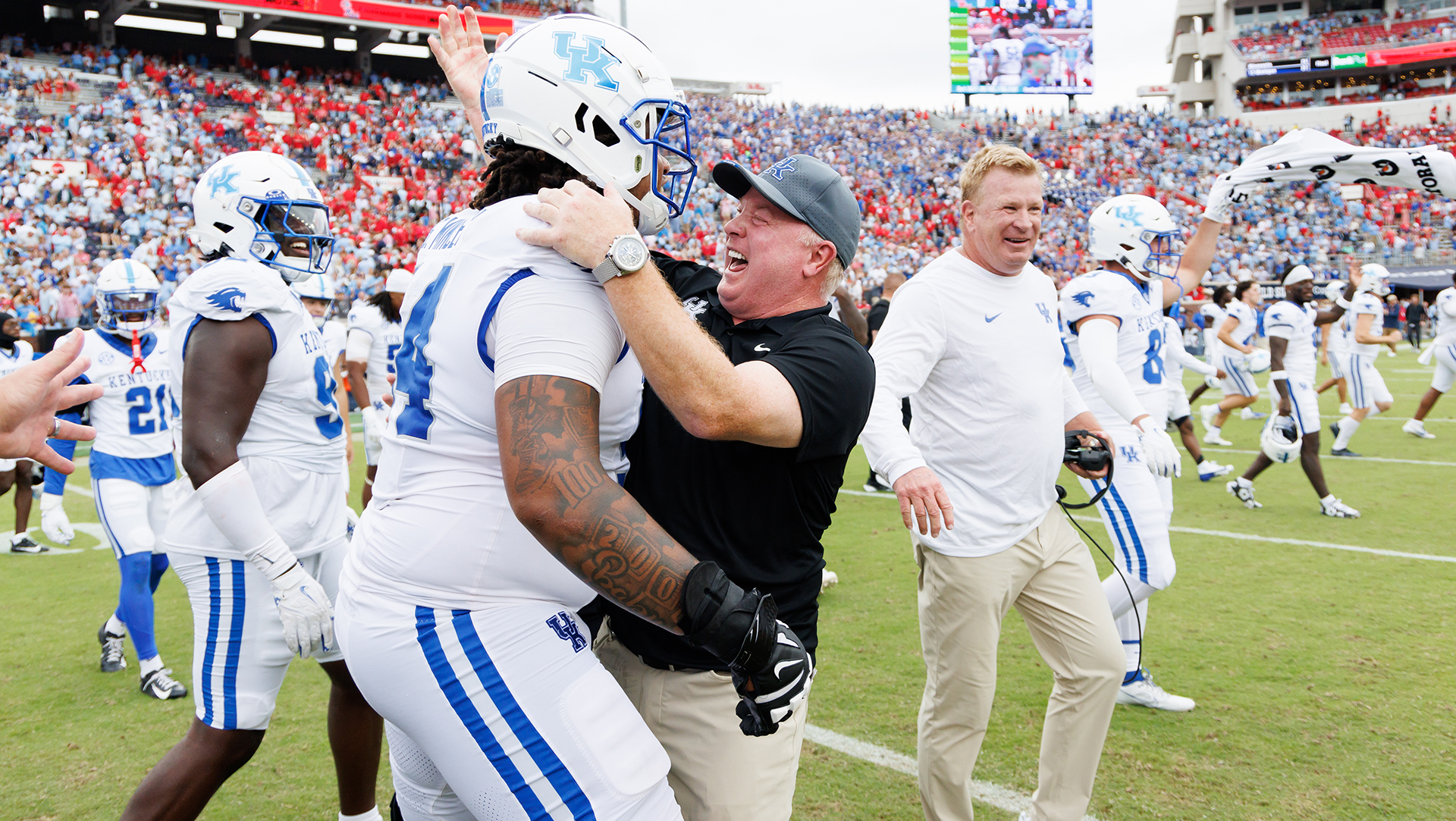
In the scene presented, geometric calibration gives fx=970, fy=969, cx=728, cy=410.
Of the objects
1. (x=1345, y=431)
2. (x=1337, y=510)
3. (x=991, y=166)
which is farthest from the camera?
(x=1345, y=431)

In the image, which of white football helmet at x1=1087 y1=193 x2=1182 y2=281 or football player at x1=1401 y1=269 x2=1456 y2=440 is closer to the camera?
white football helmet at x1=1087 y1=193 x2=1182 y2=281

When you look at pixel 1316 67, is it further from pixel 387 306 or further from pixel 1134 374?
pixel 387 306

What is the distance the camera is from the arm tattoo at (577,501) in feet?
4.96

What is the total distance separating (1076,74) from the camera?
45469mm

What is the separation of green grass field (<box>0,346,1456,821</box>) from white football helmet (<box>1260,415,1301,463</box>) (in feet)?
3.83

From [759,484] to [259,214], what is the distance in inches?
87.5

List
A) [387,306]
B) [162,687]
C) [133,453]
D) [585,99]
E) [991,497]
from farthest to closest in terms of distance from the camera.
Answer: [387,306]
[133,453]
[162,687]
[991,497]
[585,99]

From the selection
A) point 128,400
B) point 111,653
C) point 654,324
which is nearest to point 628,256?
point 654,324

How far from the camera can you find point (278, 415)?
10.3ft

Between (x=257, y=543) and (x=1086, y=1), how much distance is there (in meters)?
50.1

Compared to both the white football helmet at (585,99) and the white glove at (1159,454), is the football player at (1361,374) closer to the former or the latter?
the white glove at (1159,454)

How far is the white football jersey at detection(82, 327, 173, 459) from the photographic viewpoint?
5590 millimetres

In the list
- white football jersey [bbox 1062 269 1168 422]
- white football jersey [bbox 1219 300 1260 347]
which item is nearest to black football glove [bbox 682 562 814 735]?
white football jersey [bbox 1062 269 1168 422]

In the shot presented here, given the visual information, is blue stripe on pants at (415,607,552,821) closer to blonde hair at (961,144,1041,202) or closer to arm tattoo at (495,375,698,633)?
arm tattoo at (495,375,698,633)
